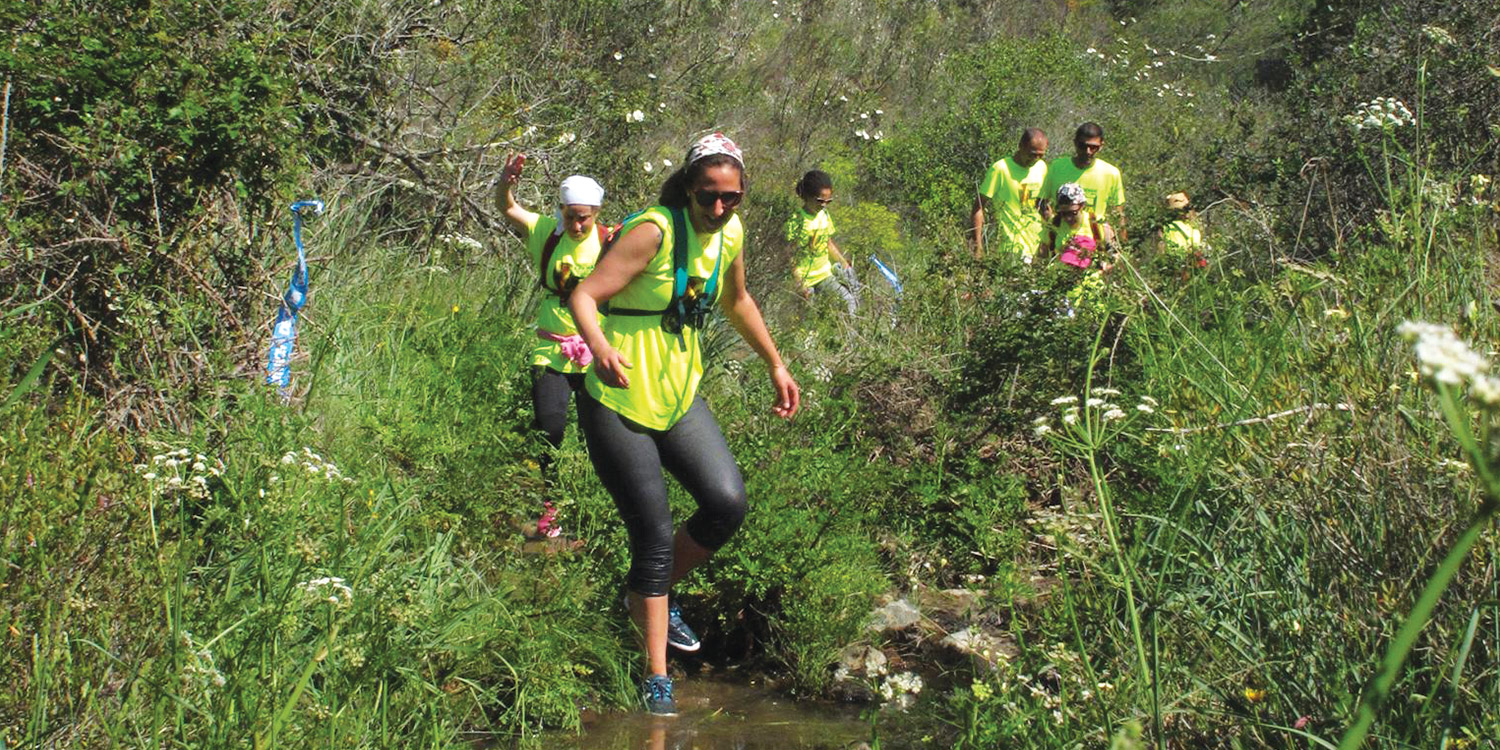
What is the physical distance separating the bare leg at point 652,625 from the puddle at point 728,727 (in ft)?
0.60

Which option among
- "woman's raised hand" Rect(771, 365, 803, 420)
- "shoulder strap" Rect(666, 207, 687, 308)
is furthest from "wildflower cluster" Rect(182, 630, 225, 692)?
"woman's raised hand" Rect(771, 365, 803, 420)

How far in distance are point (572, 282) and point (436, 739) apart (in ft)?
11.0

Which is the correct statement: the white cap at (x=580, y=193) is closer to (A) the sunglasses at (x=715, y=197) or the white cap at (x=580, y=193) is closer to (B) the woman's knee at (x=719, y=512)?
(A) the sunglasses at (x=715, y=197)

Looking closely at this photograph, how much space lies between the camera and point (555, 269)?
22.0 ft

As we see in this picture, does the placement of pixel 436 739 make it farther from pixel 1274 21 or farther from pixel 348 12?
pixel 1274 21

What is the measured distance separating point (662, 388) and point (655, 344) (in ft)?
0.47

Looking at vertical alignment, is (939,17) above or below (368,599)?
above

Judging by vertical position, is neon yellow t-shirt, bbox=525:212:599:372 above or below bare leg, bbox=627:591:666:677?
above

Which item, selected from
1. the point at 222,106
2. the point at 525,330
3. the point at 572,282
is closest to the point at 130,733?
the point at 222,106

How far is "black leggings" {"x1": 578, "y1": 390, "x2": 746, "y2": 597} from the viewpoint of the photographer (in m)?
4.64

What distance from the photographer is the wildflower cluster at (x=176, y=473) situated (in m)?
3.65

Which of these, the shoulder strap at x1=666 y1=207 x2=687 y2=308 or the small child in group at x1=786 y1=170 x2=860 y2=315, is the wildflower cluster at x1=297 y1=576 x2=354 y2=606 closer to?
the shoulder strap at x1=666 y1=207 x2=687 y2=308

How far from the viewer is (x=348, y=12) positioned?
909 cm

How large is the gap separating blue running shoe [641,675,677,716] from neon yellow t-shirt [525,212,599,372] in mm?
1966
